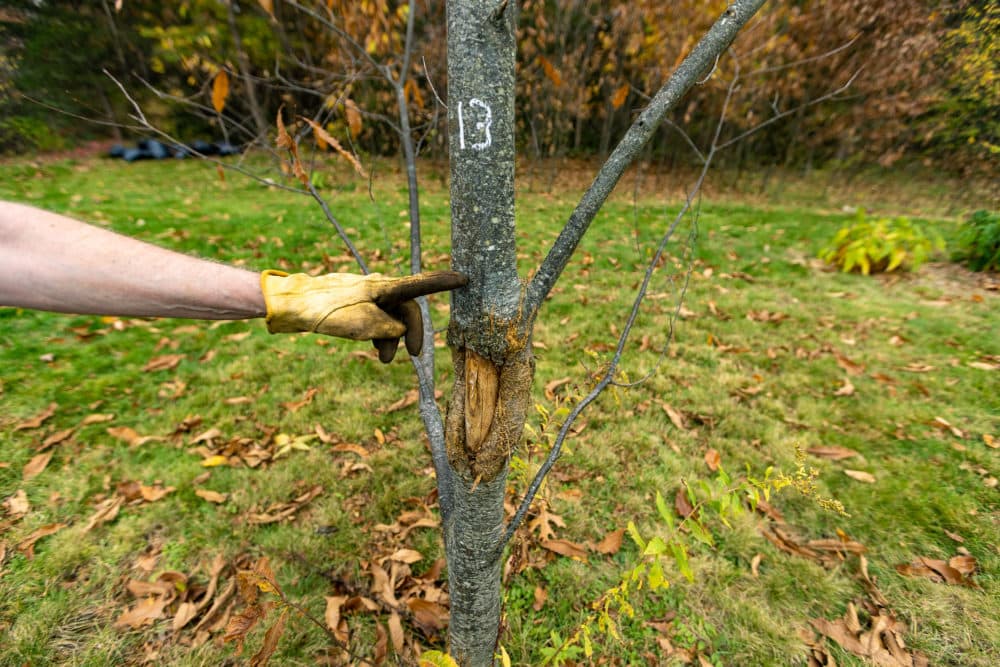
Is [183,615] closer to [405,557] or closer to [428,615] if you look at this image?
[405,557]

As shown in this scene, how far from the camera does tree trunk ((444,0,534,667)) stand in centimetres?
82

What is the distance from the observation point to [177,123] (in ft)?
46.1

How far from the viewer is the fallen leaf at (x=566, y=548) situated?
6.89 feet

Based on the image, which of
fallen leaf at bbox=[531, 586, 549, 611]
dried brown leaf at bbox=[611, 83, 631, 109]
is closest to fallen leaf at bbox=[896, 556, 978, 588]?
fallen leaf at bbox=[531, 586, 549, 611]

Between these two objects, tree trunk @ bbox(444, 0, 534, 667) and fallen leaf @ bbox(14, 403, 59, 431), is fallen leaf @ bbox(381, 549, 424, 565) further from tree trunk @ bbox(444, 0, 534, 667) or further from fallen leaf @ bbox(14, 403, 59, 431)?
fallen leaf @ bbox(14, 403, 59, 431)

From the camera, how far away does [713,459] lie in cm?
263

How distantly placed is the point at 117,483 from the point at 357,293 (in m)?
2.54

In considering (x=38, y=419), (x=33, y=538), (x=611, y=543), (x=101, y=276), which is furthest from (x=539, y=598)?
(x=38, y=419)

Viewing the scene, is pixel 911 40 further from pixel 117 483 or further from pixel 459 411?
pixel 117 483

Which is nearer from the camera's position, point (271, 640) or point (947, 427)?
point (271, 640)

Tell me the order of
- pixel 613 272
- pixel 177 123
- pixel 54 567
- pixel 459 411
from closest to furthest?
pixel 459 411, pixel 54 567, pixel 613 272, pixel 177 123

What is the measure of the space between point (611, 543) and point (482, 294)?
183 centimetres

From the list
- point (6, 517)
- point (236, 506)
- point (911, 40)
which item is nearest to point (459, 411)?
point (236, 506)

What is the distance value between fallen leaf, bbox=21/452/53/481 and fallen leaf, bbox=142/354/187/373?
930mm
